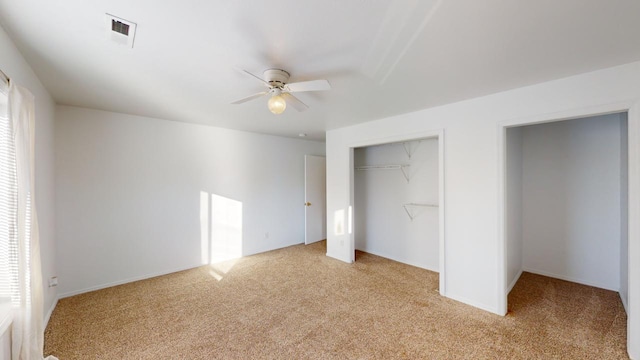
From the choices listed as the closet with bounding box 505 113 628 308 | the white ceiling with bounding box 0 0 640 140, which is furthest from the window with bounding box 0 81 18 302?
the closet with bounding box 505 113 628 308

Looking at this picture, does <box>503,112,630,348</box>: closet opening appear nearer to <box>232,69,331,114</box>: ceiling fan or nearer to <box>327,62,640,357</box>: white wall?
<box>327,62,640,357</box>: white wall

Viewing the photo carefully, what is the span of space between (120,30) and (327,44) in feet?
4.17

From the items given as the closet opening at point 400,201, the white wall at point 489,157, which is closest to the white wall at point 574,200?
the closet opening at point 400,201

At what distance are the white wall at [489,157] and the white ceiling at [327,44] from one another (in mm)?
179

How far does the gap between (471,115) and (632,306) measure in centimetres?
206

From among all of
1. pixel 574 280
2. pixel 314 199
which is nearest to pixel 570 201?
pixel 574 280

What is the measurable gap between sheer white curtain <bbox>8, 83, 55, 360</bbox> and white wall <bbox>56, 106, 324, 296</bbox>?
1613mm

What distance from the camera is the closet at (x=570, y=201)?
10.2 ft

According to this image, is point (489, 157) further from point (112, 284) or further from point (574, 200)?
point (112, 284)

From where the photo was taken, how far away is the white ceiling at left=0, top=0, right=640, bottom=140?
134 centimetres

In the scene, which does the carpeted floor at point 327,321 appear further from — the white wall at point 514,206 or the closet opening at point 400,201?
the closet opening at point 400,201

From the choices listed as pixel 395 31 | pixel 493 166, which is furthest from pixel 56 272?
pixel 493 166

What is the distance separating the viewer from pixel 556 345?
83.6 inches

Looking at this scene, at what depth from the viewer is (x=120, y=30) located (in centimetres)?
152
